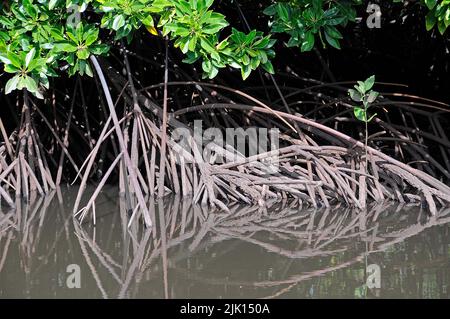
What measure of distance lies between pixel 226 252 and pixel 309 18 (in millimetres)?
1399

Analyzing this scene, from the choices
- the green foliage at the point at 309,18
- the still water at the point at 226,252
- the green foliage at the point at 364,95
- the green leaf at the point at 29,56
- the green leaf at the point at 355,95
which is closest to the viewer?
the still water at the point at 226,252

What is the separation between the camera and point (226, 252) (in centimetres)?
351

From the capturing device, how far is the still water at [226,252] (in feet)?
9.83

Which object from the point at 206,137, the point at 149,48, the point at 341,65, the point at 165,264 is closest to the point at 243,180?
the point at 206,137

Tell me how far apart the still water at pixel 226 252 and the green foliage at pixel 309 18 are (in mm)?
981

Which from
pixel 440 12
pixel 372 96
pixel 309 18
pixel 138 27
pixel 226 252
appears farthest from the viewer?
pixel 372 96

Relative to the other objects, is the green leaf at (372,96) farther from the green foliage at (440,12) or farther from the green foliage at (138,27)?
the green foliage at (440,12)

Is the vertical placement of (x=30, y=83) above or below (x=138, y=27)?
below

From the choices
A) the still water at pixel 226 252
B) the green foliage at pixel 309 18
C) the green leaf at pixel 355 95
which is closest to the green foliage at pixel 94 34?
the green foliage at pixel 309 18

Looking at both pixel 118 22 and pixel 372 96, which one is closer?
pixel 118 22

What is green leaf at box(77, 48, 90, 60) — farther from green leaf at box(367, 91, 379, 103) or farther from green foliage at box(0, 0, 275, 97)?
green leaf at box(367, 91, 379, 103)

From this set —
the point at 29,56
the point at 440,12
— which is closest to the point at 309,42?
the point at 440,12

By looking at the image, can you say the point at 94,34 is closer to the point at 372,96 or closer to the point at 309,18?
the point at 309,18

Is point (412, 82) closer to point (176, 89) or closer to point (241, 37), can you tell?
point (176, 89)
